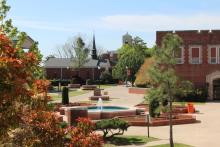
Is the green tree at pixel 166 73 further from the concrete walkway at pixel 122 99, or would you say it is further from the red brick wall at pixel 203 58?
the red brick wall at pixel 203 58

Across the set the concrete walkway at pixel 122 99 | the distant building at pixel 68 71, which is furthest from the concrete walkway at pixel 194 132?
the distant building at pixel 68 71

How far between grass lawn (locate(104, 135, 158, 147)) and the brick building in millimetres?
26684

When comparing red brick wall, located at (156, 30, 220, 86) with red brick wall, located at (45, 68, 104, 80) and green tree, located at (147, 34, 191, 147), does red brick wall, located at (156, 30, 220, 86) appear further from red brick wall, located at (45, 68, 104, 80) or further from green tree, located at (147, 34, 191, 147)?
red brick wall, located at (45, 68, 104, 80)

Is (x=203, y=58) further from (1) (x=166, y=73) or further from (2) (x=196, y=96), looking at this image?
(1) (x=166, y=73)

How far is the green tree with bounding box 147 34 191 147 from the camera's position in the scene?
22.5 metres

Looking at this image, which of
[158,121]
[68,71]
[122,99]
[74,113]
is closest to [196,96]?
[122,99]

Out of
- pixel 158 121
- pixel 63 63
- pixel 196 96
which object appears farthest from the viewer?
pixel 63 63

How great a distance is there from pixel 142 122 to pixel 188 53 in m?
23.3

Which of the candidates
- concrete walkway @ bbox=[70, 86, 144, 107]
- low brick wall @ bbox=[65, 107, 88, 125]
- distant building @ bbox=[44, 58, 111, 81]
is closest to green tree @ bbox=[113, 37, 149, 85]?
distant building @ bbox=[44, 58, 111, 81]

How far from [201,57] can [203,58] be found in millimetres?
243

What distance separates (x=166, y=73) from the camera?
73.5 feet

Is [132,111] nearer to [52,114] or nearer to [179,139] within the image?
[179,139]

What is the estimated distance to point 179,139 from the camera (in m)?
25.9

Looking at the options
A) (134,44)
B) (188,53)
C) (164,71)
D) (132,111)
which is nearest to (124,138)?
(164,71)
